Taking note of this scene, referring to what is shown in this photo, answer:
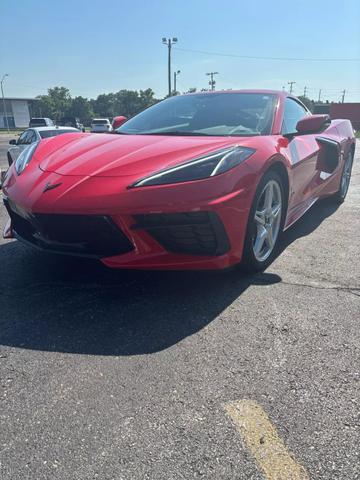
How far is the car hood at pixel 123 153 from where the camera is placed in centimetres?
249

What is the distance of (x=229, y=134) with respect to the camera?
10.1 ft

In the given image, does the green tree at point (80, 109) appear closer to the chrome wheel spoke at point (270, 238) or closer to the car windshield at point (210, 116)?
the car windshield at point (210, 116)

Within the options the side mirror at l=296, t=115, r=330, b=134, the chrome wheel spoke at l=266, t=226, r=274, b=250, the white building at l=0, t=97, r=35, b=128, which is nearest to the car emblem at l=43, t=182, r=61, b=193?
the chrome wheel spoke at l=266, t=226, r=274, b=250

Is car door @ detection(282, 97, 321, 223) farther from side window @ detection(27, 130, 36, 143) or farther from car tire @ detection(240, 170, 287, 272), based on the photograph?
side window @ detection(27, 130, 36, 143)

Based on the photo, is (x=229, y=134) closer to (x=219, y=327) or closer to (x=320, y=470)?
(x=219, y=327)

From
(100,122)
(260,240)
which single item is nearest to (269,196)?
(260,240)

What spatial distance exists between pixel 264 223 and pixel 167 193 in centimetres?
98

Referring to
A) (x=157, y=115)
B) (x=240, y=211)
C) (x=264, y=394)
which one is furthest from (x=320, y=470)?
(x=157, y=115)

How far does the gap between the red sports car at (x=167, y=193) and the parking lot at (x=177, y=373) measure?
0.31m

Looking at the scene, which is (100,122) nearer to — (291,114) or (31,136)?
(31,136)

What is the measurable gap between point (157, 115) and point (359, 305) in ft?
7.94

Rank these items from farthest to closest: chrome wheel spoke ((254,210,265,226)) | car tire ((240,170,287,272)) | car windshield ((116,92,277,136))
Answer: car windshield ((116,92,277,136)), chrome wheel spoke ((254,210,265,226)), car tire ((240,170,287,272))

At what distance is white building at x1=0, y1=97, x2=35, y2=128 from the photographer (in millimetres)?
77850

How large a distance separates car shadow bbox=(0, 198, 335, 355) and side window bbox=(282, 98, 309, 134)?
1.36 m
